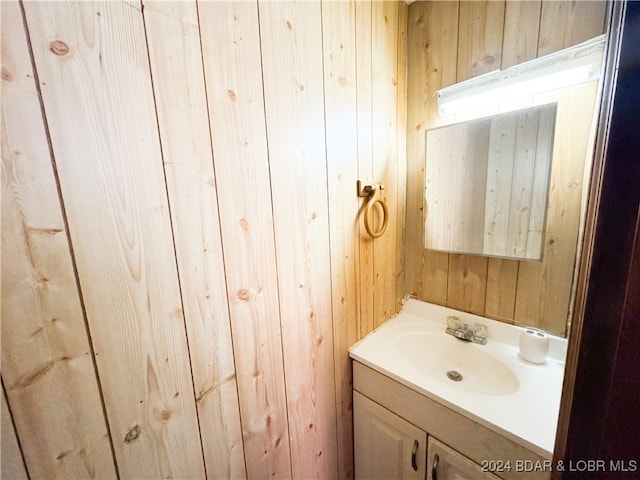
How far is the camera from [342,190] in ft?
3.08

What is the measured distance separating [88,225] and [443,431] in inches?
44.8

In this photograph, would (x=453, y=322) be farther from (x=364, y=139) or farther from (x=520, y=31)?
(x=520, y=31)

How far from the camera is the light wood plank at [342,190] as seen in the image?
0.85 metres

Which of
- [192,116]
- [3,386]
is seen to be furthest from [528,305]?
[3,386]

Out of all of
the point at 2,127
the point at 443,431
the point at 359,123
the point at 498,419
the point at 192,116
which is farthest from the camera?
the point at 359,123

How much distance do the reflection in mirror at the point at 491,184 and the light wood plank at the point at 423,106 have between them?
6 centimetres

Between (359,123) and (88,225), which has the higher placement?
(359,123)

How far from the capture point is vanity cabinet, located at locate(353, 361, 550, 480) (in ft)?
2.35

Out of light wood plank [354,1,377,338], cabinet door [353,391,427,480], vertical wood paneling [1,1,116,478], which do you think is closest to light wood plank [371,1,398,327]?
light wood plank [354,1,377,338]

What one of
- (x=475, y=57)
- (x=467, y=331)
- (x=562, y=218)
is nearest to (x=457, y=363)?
(x=467, y=331)

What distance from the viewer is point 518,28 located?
921 mm

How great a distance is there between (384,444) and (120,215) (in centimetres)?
122

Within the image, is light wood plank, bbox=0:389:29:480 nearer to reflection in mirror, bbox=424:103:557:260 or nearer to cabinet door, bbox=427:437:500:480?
cabinet door, bbox=427:437:500:480

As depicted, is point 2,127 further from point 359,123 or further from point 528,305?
point 528,305
